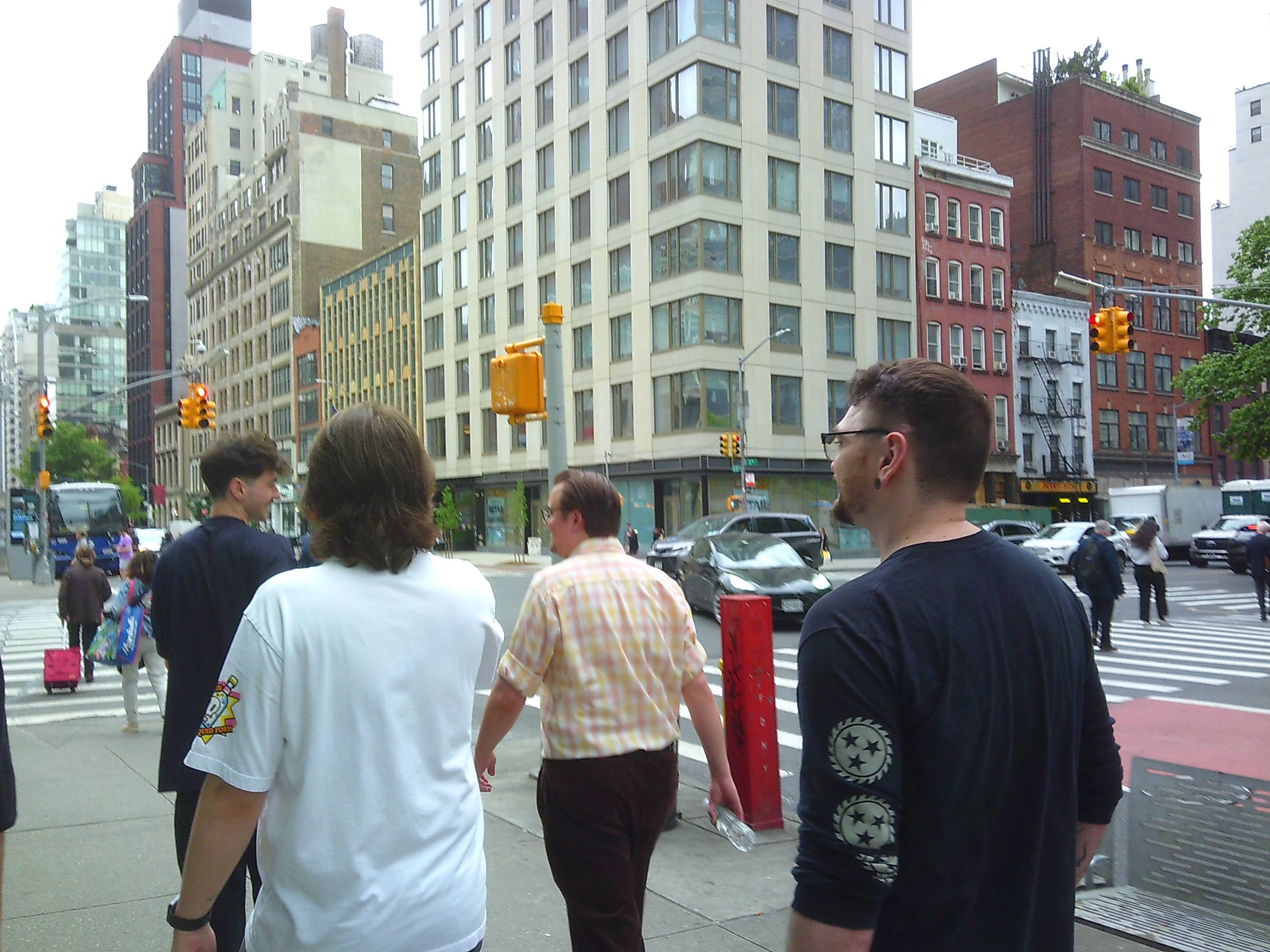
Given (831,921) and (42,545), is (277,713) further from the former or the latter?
(42,545)

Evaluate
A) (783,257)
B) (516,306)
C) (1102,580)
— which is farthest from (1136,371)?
(1102,580)

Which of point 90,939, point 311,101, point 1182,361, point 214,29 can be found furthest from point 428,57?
point 214,29

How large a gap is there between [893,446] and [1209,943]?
3743mm

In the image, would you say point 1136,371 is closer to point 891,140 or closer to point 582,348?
point 891,140

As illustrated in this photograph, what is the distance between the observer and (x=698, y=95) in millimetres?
44531

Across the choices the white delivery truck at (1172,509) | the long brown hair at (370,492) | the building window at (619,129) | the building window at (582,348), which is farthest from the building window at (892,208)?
the long brown hair at (370,492)

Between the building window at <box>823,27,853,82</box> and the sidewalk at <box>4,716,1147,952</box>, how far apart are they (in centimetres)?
4785

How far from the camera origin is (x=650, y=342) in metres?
46.8

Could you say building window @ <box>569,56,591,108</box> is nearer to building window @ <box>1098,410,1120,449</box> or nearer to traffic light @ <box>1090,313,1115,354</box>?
building window @ <box>1098,410,1120,449</box>

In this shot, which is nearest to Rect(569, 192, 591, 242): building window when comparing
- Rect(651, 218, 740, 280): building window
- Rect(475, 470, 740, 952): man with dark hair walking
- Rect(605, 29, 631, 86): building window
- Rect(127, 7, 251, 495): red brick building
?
Rect(651, 218, 740, 280): building window

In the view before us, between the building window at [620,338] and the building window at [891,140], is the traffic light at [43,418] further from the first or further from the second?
the building window at [891,140]

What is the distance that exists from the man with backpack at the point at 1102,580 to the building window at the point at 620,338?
33.9 m

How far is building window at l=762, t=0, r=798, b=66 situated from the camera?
4709 cm

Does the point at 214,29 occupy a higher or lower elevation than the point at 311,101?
higher
